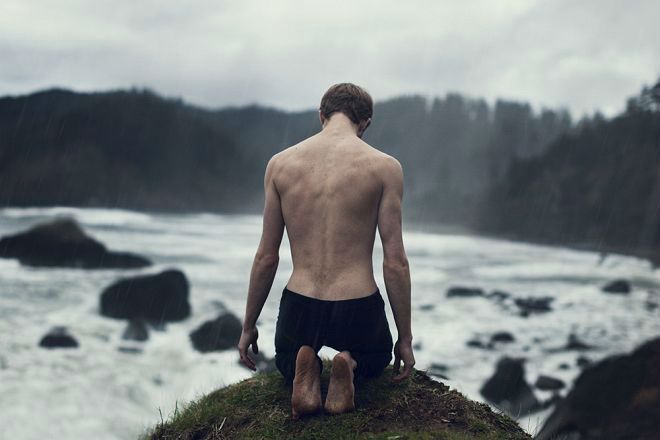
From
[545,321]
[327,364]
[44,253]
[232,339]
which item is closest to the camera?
→ [327,364]

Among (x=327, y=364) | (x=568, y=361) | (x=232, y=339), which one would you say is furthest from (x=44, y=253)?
(x=327, y=364)

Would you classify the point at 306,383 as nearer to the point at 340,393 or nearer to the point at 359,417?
the point at 340,393

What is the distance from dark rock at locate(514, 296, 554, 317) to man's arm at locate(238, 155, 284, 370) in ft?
120

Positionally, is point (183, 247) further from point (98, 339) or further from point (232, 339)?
point (232, 339)

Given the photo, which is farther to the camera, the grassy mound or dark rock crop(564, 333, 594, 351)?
dark rock crop(564, 333, 594, 351)

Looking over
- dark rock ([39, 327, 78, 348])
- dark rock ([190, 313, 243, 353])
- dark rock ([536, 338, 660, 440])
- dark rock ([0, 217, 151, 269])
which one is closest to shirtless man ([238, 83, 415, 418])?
dark rock ([536, 338, 660, 440])

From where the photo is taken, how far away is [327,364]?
472 cm

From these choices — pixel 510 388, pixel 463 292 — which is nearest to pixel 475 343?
pixel 510 388

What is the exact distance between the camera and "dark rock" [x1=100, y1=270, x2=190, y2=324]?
25.7m

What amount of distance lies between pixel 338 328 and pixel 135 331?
2820 cm

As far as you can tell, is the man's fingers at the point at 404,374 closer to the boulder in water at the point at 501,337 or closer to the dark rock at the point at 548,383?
the dark rock at the point at 548,383

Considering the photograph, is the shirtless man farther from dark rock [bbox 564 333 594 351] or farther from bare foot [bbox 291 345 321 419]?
dark rock [bbox 564 333 594 351]

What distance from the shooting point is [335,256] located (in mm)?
3943

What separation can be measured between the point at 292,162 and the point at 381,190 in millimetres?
687
